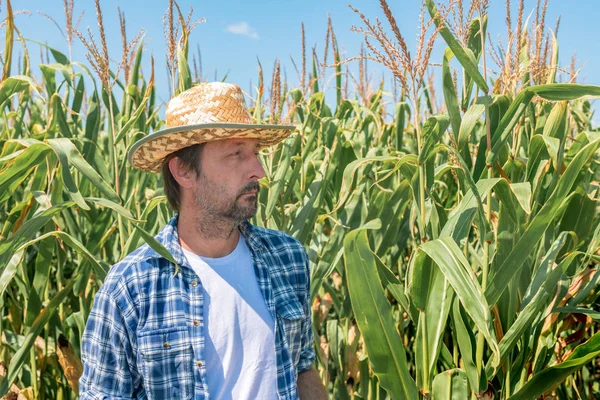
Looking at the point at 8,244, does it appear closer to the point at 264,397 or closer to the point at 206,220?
the point at 206,220

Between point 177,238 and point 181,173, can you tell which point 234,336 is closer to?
point 177,238

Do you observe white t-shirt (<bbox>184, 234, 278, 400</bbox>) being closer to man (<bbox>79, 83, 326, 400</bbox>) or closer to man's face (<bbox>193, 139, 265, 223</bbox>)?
man (<bbox>79, 83, 326, 400</bbox>)

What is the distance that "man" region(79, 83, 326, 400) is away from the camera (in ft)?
5.16

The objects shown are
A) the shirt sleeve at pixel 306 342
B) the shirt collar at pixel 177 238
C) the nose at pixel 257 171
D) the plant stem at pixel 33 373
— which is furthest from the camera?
the plant stem at pixel 33 373

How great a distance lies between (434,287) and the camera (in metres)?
1.71

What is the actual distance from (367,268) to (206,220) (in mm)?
437

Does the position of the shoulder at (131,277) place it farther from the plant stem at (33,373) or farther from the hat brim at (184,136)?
the plant stem at (33,373)

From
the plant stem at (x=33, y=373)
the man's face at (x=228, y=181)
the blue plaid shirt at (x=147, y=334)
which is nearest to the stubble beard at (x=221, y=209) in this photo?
the man's face at (x=228, y=181)

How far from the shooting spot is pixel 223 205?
5.67 ft

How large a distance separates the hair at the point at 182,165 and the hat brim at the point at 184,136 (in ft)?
0.06

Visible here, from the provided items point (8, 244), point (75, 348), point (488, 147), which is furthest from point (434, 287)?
point (75, 348)

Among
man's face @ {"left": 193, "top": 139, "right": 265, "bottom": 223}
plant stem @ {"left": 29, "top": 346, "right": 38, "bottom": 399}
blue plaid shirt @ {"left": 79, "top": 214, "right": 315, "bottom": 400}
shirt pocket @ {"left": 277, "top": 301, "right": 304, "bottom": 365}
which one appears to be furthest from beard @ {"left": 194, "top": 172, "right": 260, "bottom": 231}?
plant stem @ {"left": 29, "top": 346, "right": 38, "bottom": 399}

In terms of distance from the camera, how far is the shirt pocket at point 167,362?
156 cm

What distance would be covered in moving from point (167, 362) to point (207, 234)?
347mm
